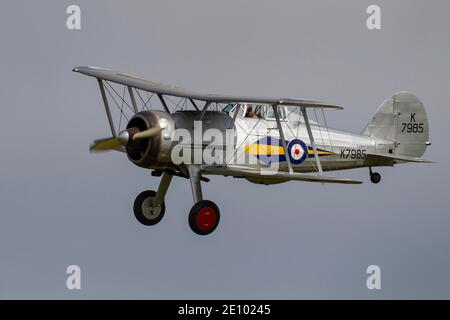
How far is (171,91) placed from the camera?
72.5 ft

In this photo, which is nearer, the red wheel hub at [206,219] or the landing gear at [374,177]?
the red wheel hub at [206,219]

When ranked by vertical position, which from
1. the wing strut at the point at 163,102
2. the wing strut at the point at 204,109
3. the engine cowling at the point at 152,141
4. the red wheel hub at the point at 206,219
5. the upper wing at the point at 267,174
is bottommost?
the red wheel hub at the point at 206,219

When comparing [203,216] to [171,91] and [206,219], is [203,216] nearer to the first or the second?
[206,219]

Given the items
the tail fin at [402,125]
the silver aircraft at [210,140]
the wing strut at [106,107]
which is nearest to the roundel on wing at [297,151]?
the silver aircraft at [210,140]

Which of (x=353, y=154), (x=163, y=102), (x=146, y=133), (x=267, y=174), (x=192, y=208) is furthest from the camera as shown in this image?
(x=353, y=154)

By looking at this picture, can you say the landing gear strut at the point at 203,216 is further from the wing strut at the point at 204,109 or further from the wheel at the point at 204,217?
the wing strut at the point at 204,109

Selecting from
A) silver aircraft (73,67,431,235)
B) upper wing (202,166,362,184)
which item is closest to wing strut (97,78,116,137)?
silver aircraft (73,67,431,235)

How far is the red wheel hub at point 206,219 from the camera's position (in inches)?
859

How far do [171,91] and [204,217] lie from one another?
2.41m

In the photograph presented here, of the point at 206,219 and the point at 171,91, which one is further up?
the point at 171,91

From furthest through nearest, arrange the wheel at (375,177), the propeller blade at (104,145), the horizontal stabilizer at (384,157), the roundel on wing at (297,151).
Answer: the wheel at (375,177), the horizontal stabilizer at (384,157), the roundel on wing at (297,151), the propeller blade at (104,145)

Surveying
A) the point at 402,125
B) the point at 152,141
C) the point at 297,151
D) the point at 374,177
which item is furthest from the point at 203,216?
the point at 402,125

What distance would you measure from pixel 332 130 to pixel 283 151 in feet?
6.68

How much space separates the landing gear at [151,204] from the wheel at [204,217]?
58.1 inches
